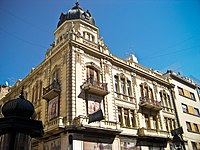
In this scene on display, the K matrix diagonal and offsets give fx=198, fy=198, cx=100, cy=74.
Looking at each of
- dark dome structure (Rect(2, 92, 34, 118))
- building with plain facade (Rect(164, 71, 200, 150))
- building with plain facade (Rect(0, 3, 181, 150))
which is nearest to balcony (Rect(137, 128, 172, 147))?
building with plain facade (Rect(0, 3, 181, 150))

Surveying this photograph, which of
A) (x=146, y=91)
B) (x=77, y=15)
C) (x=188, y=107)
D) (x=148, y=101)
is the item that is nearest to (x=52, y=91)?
(x=77, y=15)

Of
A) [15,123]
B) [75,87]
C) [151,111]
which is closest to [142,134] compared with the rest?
[151,111]

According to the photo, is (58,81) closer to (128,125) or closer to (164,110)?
(128,125)

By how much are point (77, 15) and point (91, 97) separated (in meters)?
11.3

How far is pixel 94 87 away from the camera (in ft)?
57.5

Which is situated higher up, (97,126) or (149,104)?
(149,104)

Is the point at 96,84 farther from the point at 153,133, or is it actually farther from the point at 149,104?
the point at 153,133

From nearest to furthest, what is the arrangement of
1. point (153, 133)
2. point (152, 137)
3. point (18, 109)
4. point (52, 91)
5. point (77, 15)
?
1. point (18, 109)
2. point (52, 91)
3. point (152, 137)
4. point (153, 133)
5. point (77, 15)

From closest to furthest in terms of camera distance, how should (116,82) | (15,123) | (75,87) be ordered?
(15,123), (75,87), (116,82)

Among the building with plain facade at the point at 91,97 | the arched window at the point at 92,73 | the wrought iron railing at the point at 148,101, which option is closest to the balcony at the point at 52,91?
the building with plain facade at the point at 91,97

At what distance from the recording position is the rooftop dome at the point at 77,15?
24.1 meters

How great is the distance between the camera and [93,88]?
17391mm

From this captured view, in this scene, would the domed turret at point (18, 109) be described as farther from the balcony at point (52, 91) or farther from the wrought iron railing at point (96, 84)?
the balcony at point (52, 91)

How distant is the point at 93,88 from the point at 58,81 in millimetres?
3770
